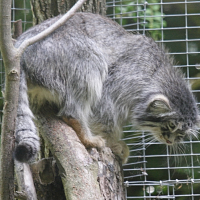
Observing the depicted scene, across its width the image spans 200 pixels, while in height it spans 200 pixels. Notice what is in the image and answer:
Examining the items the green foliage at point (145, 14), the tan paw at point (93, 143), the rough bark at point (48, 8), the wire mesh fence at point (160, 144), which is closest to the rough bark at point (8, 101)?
the tan paw at point (93, 143)

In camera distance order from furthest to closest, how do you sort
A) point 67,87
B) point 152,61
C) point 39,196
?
point 152,61 < point 39,196 < point 67,87

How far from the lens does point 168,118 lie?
4258 mm

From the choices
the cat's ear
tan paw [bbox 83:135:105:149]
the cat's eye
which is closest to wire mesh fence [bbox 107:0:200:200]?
the cat's eye

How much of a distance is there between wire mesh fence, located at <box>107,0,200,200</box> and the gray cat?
36.8 inches

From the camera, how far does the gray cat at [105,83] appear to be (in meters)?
3.74

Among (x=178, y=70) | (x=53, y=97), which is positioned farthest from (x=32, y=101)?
(x=178, y=70)

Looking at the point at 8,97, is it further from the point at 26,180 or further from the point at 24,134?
the point at 26,180

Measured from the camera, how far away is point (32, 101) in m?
3.97

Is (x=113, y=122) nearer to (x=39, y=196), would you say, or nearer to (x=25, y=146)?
(x=39, y=196)

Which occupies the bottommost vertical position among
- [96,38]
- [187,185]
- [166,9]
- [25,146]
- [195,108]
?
[187,185]

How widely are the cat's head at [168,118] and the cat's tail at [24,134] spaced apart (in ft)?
4.58

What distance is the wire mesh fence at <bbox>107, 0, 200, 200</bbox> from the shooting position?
17.8ft

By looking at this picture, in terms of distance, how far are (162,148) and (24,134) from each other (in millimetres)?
3104

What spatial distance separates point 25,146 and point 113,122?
161cm
